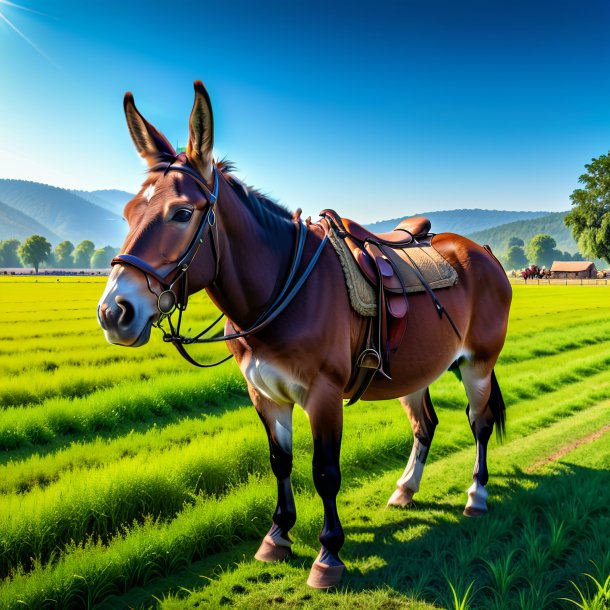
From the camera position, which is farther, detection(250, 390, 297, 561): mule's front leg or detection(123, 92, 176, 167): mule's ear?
detection(250, 390, 297, 561): mule's front leg

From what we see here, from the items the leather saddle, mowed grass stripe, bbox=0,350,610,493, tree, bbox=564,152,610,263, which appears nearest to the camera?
the leather saddle

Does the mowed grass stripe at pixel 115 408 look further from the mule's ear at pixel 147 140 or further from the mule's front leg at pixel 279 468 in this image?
the mule's ear at pixel 147 140

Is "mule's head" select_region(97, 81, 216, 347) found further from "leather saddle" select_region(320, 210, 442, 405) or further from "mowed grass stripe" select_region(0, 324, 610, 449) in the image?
"mowed grass stripe" select_region(0, 324, 610, 449)

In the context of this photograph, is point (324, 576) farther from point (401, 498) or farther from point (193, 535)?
point (401, 498)

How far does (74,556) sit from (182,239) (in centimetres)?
287

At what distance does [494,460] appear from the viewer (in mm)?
6176

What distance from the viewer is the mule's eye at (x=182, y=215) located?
279cm

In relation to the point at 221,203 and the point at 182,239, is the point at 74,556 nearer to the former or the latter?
the point at 182,239

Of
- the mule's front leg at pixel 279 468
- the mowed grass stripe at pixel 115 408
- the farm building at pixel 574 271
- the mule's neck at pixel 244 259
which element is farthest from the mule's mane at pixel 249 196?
the farm building at pixel 574 271

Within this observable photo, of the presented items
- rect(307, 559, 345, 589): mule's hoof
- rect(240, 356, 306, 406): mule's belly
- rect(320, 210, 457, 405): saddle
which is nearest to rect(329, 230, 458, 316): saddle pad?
rect(320, 210, 457, 405): saddle

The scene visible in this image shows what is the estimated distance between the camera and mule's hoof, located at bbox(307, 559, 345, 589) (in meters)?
3.49

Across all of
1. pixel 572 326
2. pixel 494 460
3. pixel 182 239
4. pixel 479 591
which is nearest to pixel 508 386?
pixel 494 460

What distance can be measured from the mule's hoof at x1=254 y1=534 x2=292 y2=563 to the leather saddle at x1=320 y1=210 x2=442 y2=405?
54.0 inches

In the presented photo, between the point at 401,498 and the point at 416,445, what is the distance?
63 cm
